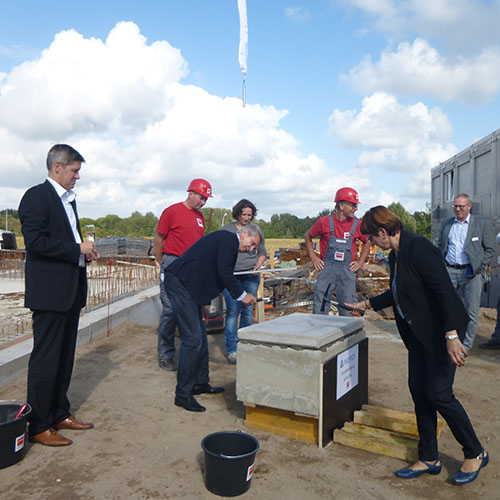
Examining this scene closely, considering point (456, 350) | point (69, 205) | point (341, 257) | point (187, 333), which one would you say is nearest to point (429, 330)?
point (456, 350)

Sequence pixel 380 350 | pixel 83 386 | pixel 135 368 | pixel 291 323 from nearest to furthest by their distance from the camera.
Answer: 1. pixel 291 323
2. pixel 83 386
3. pixel 135 368
4. pixel 380 350

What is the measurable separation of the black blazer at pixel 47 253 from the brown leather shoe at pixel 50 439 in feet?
3.15

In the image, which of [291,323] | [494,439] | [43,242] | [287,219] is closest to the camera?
[43,242]

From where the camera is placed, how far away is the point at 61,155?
3.74 meters

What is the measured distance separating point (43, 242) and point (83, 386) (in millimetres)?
2309

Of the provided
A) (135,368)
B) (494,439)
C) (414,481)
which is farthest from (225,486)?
(135,368)

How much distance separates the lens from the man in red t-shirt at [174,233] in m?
5.91

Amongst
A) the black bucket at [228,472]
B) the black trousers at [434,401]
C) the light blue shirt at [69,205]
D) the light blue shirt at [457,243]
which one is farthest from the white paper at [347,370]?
the light blue shirt at [457,243]

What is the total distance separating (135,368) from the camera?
6.03m

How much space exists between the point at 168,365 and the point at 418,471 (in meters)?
3.39

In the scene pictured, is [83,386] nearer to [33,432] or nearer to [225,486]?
[33,432]

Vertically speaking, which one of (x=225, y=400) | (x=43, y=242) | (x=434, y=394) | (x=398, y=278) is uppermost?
(x=43, y=242)

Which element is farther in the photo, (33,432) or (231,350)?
(231,350)

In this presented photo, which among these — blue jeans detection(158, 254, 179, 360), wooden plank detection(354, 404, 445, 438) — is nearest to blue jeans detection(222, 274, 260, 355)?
blue jeans detection(158, 254, 179, 360)
